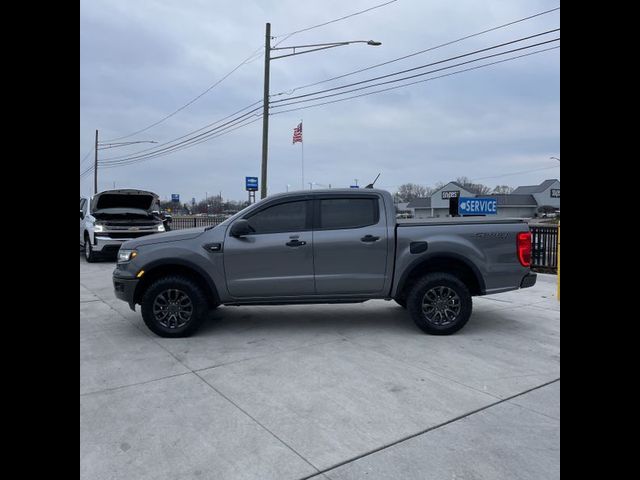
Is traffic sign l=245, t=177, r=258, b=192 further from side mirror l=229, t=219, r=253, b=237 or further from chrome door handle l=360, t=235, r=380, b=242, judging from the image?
chrome door handle l=360, t=235, r=380, b=242

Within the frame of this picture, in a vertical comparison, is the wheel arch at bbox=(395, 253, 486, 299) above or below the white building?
below

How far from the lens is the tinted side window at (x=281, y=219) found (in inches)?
236

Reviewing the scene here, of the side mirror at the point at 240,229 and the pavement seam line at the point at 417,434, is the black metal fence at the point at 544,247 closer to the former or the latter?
the pavement seam line at the point at 417,434

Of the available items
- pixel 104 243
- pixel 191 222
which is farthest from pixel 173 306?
pixel 191 222

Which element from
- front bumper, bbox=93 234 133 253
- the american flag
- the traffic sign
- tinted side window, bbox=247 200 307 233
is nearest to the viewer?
tinted side window, bbox=247 200 307 233

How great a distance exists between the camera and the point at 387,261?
5918mm

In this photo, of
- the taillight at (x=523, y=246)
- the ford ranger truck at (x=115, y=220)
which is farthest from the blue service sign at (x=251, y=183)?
the taillight at (x=523, y=246)

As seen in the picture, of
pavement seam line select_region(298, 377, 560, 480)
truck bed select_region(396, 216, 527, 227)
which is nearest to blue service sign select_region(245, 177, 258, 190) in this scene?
truck bed select_region(396, 216, 527, 227)

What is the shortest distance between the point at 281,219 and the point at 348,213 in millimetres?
882

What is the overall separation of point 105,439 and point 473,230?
4638 mm

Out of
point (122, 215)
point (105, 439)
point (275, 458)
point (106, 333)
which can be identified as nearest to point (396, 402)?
point (275, 458)

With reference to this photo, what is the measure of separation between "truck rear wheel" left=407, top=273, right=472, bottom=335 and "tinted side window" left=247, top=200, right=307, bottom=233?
5.61 feet

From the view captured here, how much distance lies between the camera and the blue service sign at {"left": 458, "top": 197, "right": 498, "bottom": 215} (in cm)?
1344
